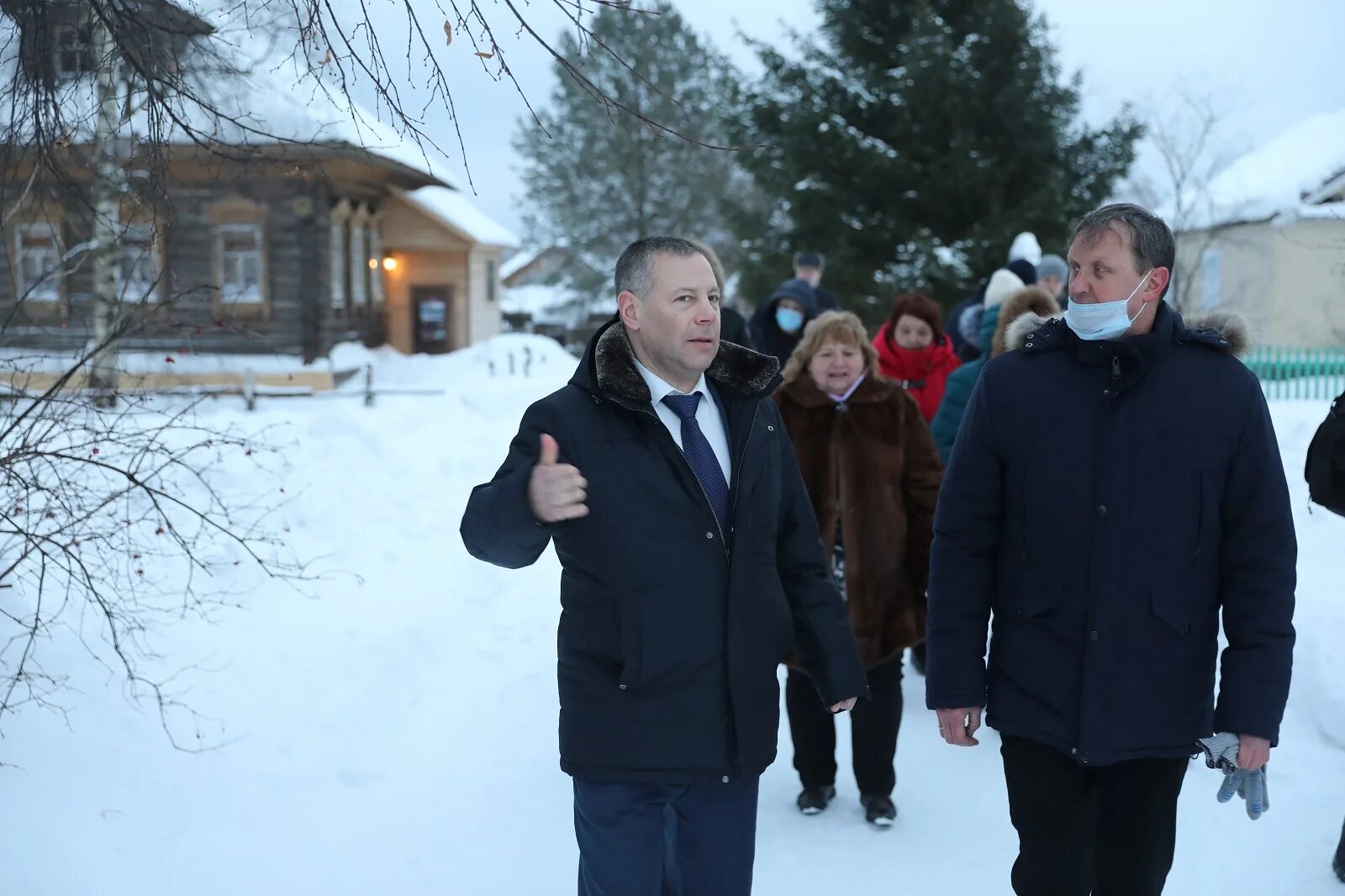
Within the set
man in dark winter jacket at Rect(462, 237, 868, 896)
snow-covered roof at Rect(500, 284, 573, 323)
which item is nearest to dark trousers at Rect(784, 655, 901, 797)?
man in dark winter jacket at Rect(462, 237, 868, 896)

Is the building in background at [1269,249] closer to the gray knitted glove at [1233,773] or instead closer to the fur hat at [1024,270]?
the fur hat at [1024,270]

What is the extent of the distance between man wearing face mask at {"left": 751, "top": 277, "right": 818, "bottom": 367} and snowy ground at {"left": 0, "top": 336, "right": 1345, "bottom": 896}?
99.0 inches

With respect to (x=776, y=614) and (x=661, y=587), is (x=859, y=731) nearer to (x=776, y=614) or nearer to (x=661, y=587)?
(x=776, y=614)

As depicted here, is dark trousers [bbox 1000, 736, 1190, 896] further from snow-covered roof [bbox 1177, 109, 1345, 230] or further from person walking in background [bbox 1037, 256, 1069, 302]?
snow-covered roof [bbox 1177, 109, 1345, 230]

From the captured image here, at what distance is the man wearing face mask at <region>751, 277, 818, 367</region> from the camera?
8453 millimetres

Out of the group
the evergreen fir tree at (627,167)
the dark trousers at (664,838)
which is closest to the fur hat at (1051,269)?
the dark trousers at (664,838)

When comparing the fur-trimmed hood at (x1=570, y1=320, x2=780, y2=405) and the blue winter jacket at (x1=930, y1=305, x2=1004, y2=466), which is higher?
the fur-trimmed hood at (x1=570, y1=320, x2=780, y2=405)

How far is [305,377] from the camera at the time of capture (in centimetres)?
2100

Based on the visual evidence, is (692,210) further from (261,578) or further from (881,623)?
(881,623)

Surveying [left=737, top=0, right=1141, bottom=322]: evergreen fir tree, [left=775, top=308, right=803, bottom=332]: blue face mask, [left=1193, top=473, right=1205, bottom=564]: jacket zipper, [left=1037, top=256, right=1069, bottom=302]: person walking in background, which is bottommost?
[left=1193, top=473, right=1205, bottom=564]: jacket zipper

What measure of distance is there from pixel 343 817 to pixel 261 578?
10.8ft

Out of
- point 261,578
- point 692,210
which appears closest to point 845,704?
point 261,578

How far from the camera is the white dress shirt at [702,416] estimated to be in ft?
10.4

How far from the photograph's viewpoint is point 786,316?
27.8ft
